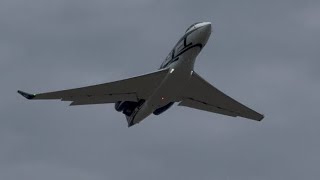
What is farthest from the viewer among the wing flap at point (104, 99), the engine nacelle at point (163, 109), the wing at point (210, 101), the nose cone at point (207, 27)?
the engine nacelle at point (163, 109)

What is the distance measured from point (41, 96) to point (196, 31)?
54.4ft

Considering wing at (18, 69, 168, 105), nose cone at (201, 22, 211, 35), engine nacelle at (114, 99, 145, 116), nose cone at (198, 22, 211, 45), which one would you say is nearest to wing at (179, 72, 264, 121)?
wing at (18, 69, 168, 105)

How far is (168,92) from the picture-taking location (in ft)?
321

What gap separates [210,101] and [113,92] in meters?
10.9

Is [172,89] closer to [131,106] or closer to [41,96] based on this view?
[131,106]

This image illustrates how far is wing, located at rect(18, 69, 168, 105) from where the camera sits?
317ft

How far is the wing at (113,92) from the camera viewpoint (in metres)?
96.8

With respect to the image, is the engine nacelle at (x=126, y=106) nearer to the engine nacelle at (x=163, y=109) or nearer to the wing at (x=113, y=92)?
the wing at (x=113, y=92)

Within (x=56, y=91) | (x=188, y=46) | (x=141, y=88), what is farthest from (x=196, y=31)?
(x=56, y=91)

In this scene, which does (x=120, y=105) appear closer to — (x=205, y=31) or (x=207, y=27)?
(x=205, y=31)

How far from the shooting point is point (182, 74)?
95750 millimetres

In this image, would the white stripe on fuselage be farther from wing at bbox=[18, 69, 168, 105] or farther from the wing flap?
the wing flap

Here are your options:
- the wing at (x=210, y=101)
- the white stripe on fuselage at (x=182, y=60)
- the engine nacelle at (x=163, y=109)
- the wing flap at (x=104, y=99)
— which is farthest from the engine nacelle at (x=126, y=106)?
the wing at (x=210, y=101)

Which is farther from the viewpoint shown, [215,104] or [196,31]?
[215,104]
